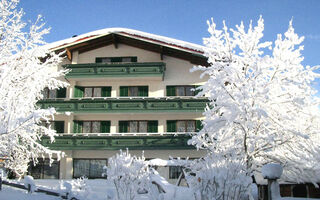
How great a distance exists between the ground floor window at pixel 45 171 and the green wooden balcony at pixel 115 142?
1.69 metres

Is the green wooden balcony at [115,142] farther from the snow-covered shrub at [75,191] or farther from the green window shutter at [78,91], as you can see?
the snow-covered shrub at [75,191]

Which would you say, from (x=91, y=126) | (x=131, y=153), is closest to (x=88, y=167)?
(x=91, y=126)

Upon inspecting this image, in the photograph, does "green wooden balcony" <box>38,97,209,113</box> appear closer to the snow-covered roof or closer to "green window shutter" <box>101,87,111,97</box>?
"green window shutter" <box>101,87,111,97</box>

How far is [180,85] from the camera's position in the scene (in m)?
25.1

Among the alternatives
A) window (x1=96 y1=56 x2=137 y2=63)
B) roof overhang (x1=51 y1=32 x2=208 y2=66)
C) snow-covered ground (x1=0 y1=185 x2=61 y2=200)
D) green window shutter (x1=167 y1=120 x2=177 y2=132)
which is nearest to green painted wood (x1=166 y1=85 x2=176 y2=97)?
green window shutter (x1=167 y1=120 x2=177 y2=132)

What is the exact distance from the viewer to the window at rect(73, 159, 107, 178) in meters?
23.7

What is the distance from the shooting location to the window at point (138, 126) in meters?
24.3

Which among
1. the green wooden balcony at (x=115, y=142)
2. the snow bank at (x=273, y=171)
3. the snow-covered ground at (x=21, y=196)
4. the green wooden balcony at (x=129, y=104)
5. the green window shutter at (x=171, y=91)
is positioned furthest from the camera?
the green window shutter at (x=171, y=91)

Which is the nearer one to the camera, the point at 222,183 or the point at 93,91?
the point at 222,183

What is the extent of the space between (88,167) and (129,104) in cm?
579

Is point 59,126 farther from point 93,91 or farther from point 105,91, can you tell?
A: point 105,91

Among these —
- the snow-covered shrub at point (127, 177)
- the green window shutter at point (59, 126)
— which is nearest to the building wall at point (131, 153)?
the green window shutter at point (59, 126)

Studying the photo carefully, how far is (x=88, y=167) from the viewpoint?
23.9 meters

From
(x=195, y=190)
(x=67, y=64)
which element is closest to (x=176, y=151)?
(x=67, y=64)
